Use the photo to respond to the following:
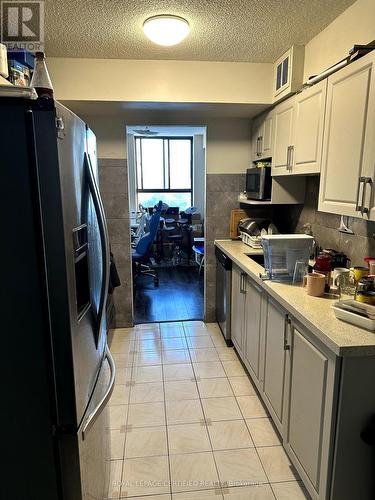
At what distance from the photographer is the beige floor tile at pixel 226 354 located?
Answer: 292cm

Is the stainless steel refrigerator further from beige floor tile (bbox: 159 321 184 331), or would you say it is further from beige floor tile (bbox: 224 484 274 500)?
beige floor tile (bbox: 159 321 184 331)

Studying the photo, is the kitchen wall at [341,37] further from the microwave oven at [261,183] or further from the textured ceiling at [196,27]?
the microwave oven at [261,183]

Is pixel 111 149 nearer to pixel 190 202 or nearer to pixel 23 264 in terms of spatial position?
pixel 23 264

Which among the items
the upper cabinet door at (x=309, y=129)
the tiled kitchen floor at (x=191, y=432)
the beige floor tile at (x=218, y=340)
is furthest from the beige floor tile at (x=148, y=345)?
the upper cabinet door at (x=309, y=129)

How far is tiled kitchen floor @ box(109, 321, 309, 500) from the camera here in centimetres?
167

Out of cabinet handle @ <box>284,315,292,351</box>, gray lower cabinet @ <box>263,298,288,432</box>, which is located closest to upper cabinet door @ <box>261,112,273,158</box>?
gray lower cabinet @ <box>263,298,288,432</box>

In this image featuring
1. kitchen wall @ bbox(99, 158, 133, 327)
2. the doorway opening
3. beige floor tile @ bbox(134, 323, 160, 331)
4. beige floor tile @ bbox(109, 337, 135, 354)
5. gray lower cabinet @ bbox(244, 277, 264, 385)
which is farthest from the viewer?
the doorway opening

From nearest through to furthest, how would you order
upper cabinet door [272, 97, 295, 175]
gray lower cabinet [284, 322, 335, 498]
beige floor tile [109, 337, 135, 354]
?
gray lower cabinet [284, 322, 335, 498]
upper cabinet door [272, 97, 295, 175]
beige floor tile [109, 337, 135, 354]

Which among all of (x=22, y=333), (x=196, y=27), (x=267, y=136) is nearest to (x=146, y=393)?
(x=22, y=333)

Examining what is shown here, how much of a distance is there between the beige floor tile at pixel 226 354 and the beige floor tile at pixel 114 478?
4.31 ft

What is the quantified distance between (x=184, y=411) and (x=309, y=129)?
2.05 meters

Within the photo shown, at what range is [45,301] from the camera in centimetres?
98

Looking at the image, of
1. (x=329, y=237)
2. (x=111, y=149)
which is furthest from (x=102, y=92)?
(x=329, y=237)

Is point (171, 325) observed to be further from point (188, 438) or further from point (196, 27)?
point (196, 27)
